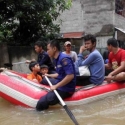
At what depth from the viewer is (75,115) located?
13.7 ft

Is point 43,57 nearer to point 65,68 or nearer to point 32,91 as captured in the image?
point 32,91

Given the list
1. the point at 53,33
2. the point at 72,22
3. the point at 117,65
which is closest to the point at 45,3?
the point at 53,33

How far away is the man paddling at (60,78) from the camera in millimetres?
4129

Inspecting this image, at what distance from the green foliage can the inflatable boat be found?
362 centimetres

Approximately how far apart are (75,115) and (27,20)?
5564 mm

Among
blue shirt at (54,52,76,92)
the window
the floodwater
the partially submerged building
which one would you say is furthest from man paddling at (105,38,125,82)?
the window

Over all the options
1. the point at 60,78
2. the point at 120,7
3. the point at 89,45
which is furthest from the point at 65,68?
the point at 120,7

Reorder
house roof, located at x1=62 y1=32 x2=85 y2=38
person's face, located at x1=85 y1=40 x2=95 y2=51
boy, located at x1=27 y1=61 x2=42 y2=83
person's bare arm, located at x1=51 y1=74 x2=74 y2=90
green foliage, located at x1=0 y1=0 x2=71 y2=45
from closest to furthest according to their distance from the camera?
1. person's bare arm, located at x1=51 y1=74 x2=74 y2=90
2. person's face, located at x1=85 y1=40 x2=95 y2=51
3. boy, located at x1=27 y1=61 x2=42 y2=83
4. green foliage, located at x1=0 y1=0 x2=71 y2=45
5. house roof, located at x1=62 y1=32 x2=85 y2=38

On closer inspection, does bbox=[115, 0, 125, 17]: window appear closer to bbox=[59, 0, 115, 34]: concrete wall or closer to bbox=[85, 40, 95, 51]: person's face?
bbox=[59, 0, 115, 34]: concrete wall

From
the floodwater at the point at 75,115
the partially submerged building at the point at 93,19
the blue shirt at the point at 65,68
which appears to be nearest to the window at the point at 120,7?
the partially submerged building at the point at 93,19

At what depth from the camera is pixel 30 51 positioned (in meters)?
8.65

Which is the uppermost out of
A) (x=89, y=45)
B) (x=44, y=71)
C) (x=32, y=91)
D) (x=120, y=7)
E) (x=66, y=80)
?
(x=120, y=7)

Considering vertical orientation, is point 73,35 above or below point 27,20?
below

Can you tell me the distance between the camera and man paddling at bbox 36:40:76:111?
4.13m
